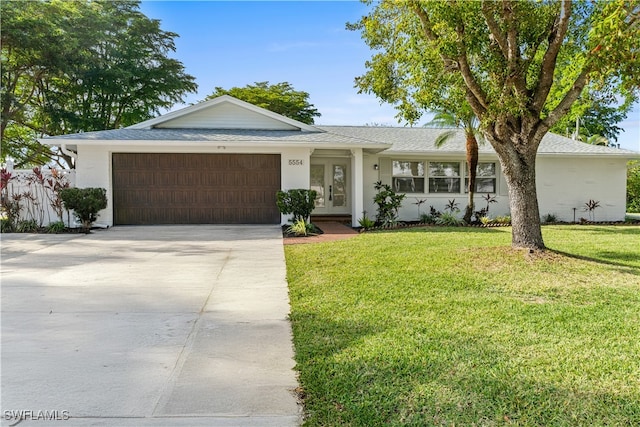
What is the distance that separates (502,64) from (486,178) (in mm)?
9986

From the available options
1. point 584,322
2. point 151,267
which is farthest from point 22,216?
point 584,322

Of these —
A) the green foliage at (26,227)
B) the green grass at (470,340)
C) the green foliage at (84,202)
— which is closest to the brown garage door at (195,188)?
the green foliage at (84,202)

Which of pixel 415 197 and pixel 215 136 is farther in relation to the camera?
pixel 415 197

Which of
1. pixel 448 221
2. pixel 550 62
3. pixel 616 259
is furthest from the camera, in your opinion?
pixel 448 221

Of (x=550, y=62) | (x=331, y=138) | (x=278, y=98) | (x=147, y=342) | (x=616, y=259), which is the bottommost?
(x=147, y=342)

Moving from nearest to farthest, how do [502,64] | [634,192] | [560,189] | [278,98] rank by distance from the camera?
[502,64] < [560,189] < [634,192] < [278,98]

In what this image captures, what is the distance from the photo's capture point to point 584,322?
4520 mm

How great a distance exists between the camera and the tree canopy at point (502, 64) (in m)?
7.32

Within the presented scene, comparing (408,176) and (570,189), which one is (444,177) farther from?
(570,189)

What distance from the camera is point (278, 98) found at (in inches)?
1221

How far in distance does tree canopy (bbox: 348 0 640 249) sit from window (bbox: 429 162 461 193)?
838 cm

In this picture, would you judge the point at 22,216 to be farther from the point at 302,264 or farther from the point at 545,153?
the point at 545,153

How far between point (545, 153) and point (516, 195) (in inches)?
419

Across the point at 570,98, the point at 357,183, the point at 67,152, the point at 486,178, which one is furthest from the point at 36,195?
the point at 486,178
